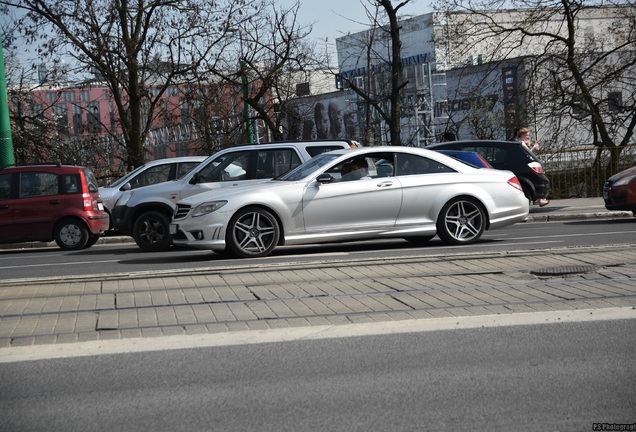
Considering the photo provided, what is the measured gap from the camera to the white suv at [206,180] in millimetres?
15109

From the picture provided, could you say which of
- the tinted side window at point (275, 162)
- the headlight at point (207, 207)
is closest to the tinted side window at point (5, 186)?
the tinted side window at point (275, 162)

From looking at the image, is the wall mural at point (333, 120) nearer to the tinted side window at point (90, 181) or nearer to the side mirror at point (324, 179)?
the tinted side window at point (90, 181)

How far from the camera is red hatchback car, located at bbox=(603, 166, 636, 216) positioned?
16984mm

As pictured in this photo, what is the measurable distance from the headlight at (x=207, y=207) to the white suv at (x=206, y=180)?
2.63 m

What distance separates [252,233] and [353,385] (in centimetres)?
716

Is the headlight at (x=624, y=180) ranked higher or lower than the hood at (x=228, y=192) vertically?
lower

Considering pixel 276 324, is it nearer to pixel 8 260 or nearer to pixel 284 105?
pixel 8 260

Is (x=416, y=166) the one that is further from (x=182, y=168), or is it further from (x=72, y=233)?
(x=72, y=233)

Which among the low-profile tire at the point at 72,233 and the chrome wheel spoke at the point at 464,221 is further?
the low-profile tire at the point at 72,233

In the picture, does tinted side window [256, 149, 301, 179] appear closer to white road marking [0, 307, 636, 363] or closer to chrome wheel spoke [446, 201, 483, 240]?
chrome wheel spoke [446, 201, 483, 240]

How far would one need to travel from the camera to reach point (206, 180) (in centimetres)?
1517

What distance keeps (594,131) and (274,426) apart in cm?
2565

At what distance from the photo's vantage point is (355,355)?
5953 millimetres

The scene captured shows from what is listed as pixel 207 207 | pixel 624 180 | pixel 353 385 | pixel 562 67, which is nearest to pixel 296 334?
pixel 353 385
